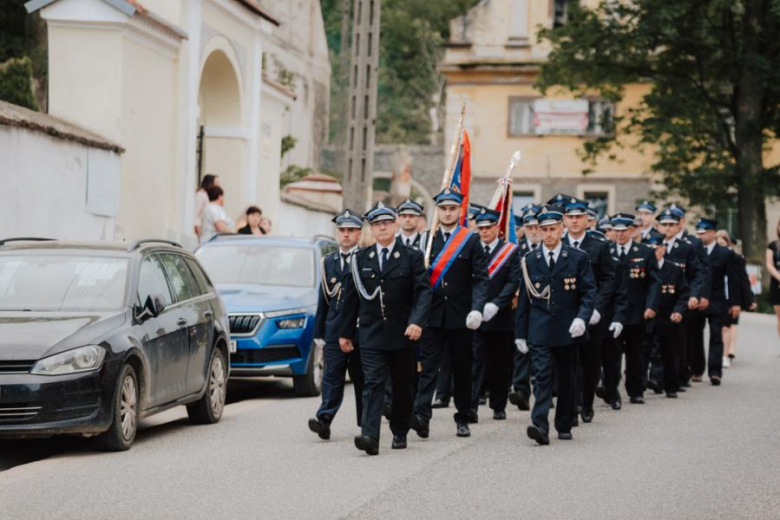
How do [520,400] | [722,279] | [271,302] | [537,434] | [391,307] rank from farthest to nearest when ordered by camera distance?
[722,279] < [271,302] < [520,400] < [537,434] < [391,307]

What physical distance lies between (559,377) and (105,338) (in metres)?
3.84

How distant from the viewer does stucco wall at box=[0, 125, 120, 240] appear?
17969 mm

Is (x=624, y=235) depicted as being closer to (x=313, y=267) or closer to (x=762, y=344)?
(x=313, y=267)

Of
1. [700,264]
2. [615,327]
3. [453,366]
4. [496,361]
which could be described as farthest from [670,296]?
[453,366]

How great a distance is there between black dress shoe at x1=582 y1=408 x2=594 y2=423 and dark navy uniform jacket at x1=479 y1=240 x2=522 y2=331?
Result: 123cm

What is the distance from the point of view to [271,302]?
16.0 meters

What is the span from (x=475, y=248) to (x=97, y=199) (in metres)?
9.15

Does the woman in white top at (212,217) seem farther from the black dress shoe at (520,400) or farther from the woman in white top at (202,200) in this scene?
the black dress shoe at (520,400)

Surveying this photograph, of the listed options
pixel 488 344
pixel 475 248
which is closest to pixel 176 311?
pixel 475 248

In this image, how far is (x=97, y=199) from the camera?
2067 cm

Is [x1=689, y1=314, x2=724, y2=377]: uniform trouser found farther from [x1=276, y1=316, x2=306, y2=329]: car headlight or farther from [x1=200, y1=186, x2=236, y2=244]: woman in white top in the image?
[x1=200, y1=186, x2=236, y2=244]: woman in white top

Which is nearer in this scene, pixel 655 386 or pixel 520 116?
pixel 655 386

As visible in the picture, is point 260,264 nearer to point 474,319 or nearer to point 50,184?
point 50,184

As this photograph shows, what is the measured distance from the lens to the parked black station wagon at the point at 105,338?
10508mm
